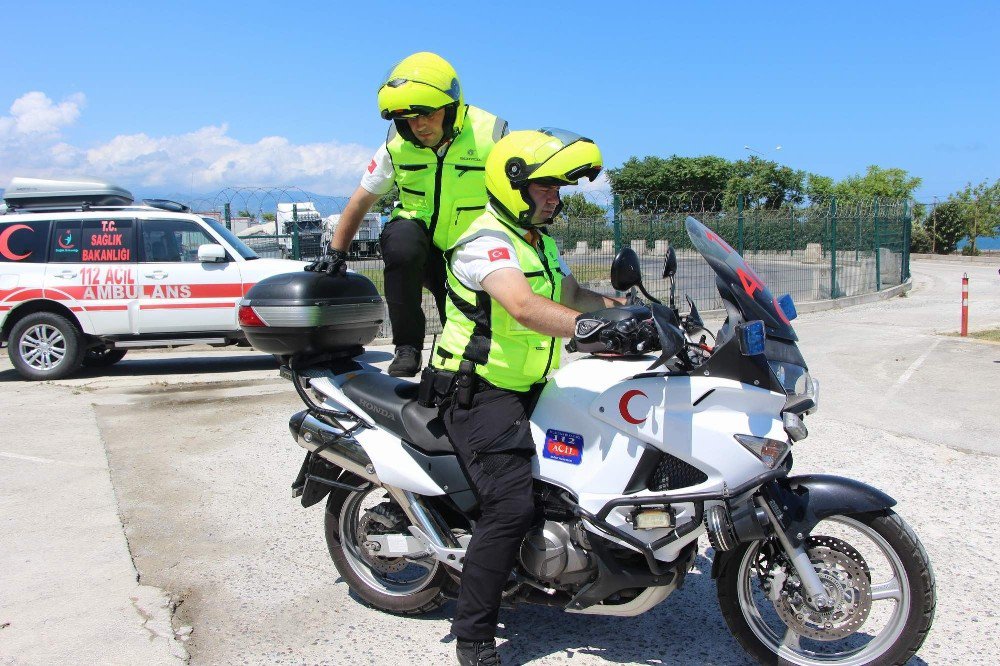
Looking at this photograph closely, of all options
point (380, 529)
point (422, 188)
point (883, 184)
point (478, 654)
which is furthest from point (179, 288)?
point (883, 184)

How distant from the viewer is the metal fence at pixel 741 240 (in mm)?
12531

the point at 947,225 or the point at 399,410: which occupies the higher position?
the point at 947,225

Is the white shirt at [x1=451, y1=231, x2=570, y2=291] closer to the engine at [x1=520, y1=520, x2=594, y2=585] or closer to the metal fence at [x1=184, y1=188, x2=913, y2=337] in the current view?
the engine at [x1=520, y1=520, x2=594, y2=585]

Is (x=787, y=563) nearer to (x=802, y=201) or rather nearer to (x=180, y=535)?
(x=180, y=535)

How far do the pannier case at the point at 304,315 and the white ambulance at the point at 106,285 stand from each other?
649 cm

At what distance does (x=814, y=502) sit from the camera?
9.41 feet

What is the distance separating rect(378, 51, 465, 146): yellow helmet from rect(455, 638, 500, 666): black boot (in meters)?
2.33

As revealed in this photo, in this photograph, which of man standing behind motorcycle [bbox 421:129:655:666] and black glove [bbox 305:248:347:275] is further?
black glove [bbox 305:248:347:275]

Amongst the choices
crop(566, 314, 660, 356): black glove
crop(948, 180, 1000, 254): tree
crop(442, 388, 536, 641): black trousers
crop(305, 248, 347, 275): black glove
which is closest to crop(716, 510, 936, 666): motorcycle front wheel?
crop(442, 388, 536, 641): black trousers

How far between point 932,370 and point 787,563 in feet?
24.6

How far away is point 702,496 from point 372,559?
1662mm

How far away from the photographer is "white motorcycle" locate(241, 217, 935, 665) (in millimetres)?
2795

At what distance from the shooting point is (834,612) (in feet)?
9.50

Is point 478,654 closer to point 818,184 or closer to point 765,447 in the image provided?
point 765,447
